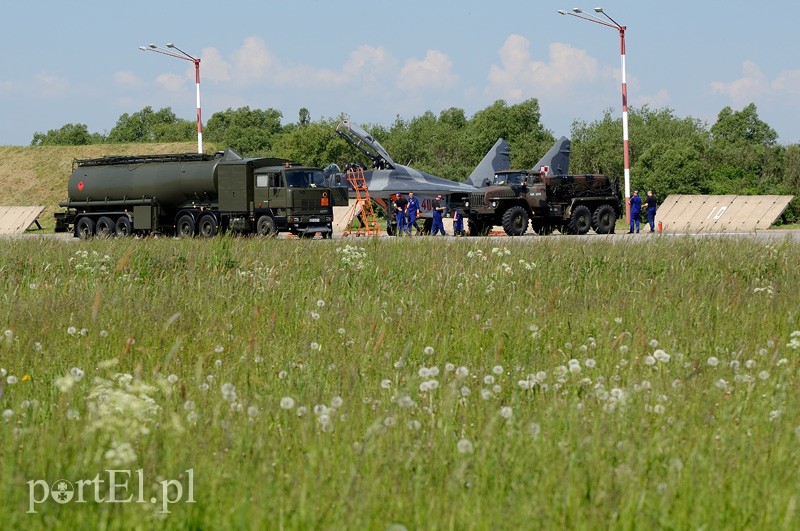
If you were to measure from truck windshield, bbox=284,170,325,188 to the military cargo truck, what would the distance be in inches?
210

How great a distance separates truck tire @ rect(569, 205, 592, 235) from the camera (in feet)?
105

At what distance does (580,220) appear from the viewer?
32.2m

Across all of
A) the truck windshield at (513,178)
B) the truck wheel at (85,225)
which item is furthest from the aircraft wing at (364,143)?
the truck wheel at (85,225)

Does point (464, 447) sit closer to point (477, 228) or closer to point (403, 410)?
point (403, 410)

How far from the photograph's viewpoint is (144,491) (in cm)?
328

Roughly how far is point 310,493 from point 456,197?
124 ft

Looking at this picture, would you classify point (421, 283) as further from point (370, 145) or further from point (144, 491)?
point (370, 145)

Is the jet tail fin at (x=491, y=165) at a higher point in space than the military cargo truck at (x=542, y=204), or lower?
higher

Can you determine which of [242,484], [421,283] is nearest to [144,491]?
[242,484]

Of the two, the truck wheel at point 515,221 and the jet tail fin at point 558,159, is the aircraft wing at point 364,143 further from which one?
the truck wheel at point 515,221

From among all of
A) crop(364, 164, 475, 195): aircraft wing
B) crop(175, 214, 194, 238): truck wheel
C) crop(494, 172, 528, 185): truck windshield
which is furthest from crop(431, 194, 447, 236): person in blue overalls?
crop(175, 214, 194, 238): truck wheel

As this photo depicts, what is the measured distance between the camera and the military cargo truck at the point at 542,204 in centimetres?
3173

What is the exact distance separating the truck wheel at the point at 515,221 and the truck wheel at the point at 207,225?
9244mm

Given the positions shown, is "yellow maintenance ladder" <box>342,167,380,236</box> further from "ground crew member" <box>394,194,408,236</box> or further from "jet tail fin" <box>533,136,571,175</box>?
"jet tail fin" <box>533,136,571,175</box>
